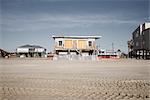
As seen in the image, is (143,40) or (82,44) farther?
(143,40)

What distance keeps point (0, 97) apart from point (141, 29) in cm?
5966

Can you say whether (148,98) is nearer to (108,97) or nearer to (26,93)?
(108,97)

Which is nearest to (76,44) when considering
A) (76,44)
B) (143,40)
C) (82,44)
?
(76,44)

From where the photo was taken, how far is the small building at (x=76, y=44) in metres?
59.1

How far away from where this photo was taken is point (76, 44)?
195 feet

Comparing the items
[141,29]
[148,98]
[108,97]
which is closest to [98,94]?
[108,97]

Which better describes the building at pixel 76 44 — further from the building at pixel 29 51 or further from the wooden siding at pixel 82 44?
the building at pixel 29 51

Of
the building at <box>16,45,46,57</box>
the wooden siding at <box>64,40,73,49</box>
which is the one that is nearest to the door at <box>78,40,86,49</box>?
the wooden siding at <box>64,40,73,49</box>

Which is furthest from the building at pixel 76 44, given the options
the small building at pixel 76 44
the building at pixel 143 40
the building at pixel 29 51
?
the building at pixel 29 51

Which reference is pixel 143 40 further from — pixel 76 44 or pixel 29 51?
pixel 29 51

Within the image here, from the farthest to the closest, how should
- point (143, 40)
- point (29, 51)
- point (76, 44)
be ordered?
point (29, 51) < point (143, 40) < point (76, 44)

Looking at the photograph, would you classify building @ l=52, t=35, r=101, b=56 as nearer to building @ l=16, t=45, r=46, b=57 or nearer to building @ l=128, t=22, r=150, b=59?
building @ l=128, t=22, r=150, b=59

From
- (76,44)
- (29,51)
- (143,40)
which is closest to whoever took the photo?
(76,44)

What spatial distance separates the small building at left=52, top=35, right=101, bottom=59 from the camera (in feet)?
194
